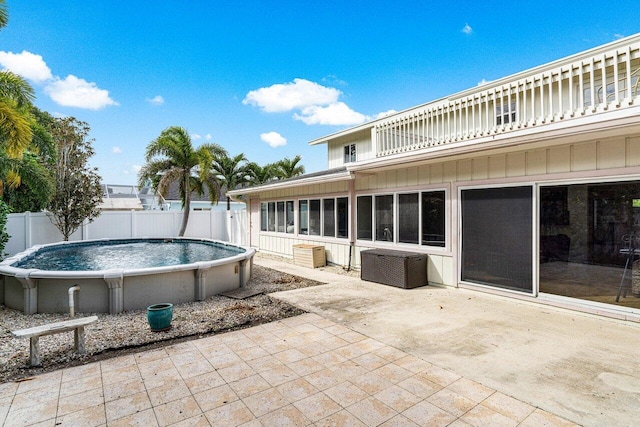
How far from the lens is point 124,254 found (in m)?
10.1

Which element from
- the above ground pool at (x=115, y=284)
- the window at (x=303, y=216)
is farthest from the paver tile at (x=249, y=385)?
the window at (x=303, y=216)

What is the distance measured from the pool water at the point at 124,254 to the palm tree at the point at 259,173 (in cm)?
1104

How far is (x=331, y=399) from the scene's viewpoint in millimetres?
2783

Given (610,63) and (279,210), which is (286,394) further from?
(279,210)

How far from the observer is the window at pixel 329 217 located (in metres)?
9.70

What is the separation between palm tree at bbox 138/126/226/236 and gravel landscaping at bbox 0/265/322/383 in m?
11.5

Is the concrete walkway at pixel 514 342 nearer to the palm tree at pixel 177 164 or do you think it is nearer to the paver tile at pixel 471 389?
the paver tile at pixel 471 389

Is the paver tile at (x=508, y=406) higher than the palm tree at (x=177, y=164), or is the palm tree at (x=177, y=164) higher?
the palm tree at (x=177, y=164)

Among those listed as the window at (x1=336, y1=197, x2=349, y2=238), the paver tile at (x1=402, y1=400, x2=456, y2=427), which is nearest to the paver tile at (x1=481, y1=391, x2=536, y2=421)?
the paver tile at (x1=402, y1=400, x2=456, y2=427)

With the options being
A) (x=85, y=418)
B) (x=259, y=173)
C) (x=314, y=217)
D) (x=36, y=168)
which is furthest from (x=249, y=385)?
(x=259, y=173)

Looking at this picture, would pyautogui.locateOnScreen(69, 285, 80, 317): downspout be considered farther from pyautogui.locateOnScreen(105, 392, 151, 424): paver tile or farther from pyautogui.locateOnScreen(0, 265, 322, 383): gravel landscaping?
pyautogui.locateOnScreen(105, 392, 151, 424): paver tile

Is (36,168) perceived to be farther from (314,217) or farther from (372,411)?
(372,411)

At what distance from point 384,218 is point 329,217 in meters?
2.19

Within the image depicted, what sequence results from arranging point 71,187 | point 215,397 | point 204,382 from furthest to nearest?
point 71,187, point 204,382, point 215,397
